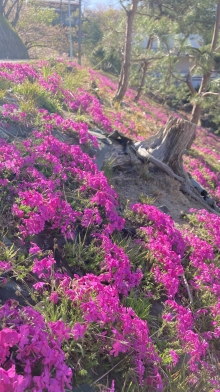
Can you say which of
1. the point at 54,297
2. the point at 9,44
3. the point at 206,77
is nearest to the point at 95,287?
the point at 54,297

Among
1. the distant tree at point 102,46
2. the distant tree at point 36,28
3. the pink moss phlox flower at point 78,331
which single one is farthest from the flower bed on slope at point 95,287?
the distant tree at point 36,28

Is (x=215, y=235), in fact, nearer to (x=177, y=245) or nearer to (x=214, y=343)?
(x=177, y=245)

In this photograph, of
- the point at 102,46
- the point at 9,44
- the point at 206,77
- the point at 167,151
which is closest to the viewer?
the point at 167,151

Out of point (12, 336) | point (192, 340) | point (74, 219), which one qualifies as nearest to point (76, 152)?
point (74, 219)

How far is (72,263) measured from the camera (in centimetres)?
318

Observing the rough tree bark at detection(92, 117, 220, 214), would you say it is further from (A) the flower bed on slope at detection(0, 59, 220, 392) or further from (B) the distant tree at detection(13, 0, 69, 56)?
(B) the distant tree at detection(13, 0, 69, 56)

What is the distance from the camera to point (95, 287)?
8.56 feet

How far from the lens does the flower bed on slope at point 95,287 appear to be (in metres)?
2.05

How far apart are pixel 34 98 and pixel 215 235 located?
388cm

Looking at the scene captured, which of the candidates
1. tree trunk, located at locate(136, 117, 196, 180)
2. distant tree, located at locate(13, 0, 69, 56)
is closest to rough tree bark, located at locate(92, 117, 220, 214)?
tree trunk, located at locate(136, 117, 196, 180)

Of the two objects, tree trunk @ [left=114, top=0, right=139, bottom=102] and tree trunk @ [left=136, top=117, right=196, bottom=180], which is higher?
tree trunk @ [left=114, top=0, right=139, bottom=102]

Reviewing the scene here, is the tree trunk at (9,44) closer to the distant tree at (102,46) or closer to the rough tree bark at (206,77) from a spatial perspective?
the distant tree at (102,46)

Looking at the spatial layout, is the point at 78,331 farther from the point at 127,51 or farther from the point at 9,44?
the point at 9,44

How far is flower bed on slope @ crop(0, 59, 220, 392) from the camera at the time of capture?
6.73 feet
